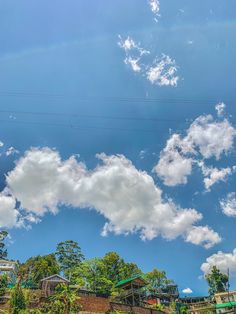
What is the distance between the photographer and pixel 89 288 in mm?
50281

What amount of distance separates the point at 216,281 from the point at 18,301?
60.2 meters

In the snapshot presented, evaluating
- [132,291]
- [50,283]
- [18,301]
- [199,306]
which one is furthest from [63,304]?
[199,306]

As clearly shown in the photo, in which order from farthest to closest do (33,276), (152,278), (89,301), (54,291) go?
(152,278)
(33,276)
(54,291)
(89,301)

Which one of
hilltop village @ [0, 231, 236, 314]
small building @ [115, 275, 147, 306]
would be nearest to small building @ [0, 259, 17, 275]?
hilltop village @ [0, 231, 236, 314]

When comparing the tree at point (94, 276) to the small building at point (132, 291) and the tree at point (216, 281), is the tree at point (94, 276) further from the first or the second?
the tree at point (216, 281)

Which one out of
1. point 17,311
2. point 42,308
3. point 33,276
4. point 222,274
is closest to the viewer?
point 17,311

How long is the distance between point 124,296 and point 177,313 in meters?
14.9

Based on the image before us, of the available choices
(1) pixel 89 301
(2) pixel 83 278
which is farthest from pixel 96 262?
(1) pixel 89 301

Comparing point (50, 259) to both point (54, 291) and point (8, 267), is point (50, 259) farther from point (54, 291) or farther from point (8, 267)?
point (54, 291)

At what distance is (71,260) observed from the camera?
61.4 metres

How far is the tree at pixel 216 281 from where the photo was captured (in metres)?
75.2

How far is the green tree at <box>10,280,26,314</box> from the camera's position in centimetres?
2754

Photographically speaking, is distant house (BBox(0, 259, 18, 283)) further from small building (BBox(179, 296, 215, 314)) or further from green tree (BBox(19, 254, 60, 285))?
small building (BBox(179, 296, 215, 314))

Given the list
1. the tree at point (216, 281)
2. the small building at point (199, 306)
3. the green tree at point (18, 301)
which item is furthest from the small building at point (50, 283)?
the tree at point (216, 281)
